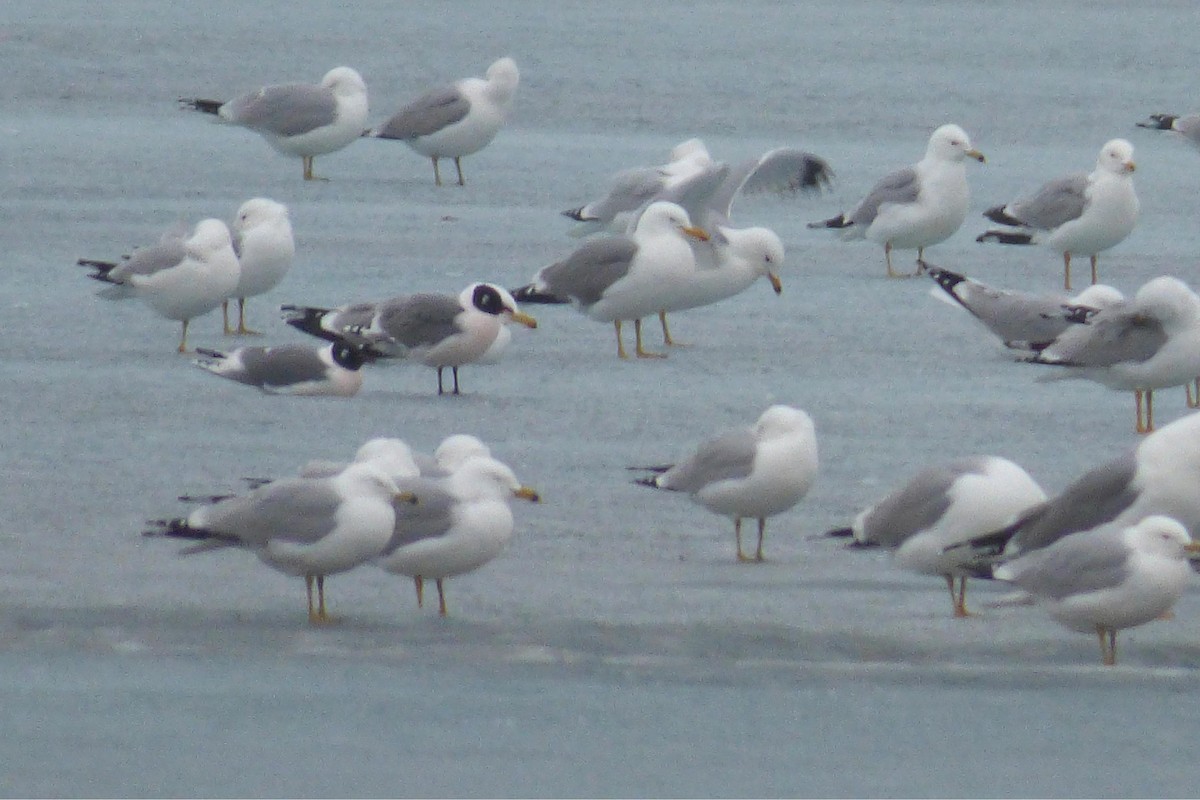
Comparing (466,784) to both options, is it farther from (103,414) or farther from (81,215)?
(81,215)

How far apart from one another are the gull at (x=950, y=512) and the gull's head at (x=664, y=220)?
12.9 feet

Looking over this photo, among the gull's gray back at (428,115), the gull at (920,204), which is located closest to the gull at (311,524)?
the gull at (920,204)

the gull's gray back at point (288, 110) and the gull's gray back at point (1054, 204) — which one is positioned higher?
the gull's gray back at point (288, 110)

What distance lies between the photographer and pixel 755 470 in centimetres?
652

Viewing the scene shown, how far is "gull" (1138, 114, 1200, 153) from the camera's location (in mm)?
13602

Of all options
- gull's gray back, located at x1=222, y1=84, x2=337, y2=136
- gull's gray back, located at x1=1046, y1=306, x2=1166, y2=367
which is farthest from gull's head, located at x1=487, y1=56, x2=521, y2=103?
gull's gray back, located at x1=1046, y1=306, x2=1166, y2=367

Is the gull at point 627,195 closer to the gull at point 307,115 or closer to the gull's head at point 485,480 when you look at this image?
the gull at point 307,115

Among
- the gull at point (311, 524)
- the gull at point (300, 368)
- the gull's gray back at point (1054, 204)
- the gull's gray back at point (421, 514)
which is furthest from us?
the gull's gray back at point (1054, 204)

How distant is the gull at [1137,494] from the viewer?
232 inches

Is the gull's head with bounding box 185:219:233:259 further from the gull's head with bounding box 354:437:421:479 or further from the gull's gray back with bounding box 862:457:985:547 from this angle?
the gull's gray back with bounding box 862:457:985:547

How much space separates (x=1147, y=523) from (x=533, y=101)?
1058 centimetres

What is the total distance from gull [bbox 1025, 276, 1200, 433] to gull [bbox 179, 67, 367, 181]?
6358 millimetres

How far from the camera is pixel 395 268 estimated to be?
1101 centimetres

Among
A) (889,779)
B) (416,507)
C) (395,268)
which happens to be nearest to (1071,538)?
(889,779)
